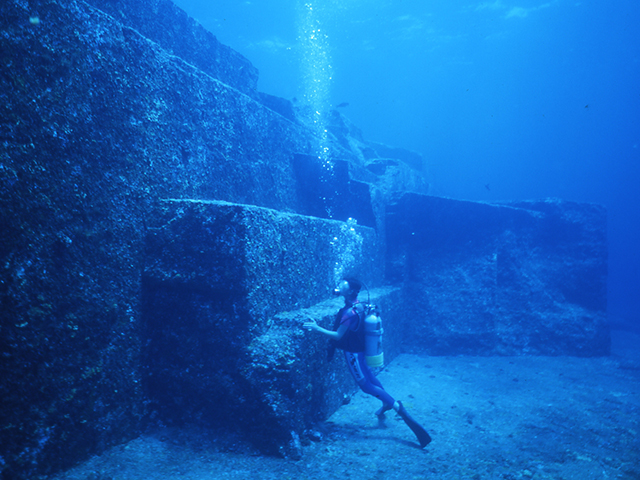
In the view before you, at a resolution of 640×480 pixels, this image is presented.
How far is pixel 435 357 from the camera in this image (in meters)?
7.56

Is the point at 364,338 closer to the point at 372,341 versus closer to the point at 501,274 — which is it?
the point at 372,341

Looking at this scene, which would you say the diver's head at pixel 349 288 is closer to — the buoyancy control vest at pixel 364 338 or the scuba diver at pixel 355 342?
the scuba diver at pixel 355 342

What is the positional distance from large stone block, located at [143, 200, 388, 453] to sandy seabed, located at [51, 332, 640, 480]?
1.09ft

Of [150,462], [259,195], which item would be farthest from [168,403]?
[259,195]

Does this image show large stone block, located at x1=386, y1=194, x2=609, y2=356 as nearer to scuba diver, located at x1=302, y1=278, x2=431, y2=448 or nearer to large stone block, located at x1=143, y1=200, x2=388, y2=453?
scuba diver, located at x1=302, y1=278, x2=431, y2=448

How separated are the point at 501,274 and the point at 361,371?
588 cm

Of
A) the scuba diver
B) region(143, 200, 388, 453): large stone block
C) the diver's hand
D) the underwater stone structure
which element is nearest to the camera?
the underwater stone structure

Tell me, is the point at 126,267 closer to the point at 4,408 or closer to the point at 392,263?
the point at 4,408

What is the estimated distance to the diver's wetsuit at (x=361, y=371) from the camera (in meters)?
4.06

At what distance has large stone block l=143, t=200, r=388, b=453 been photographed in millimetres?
3344

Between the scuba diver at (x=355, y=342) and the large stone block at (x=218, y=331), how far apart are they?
0.56 metres

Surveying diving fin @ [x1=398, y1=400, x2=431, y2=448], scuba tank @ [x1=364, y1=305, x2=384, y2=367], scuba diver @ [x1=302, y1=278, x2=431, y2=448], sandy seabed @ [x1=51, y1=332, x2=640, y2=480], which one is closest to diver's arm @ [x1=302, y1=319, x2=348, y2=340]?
scuba diver @ [x1=302, y1=278, x2=431, y2=448]

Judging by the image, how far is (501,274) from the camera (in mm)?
8414

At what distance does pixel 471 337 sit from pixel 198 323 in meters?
6.60
